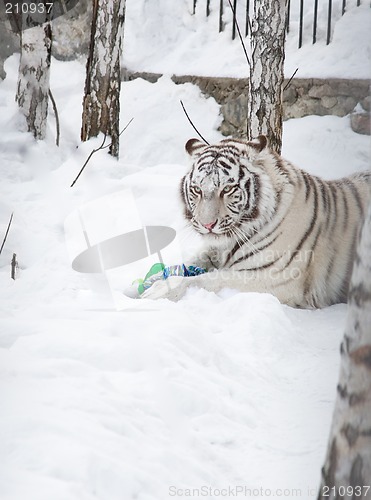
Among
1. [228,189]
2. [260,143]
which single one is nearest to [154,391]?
[228,189]

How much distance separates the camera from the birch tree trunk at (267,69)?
5527 millimetres

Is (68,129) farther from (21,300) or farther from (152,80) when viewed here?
(21,300)

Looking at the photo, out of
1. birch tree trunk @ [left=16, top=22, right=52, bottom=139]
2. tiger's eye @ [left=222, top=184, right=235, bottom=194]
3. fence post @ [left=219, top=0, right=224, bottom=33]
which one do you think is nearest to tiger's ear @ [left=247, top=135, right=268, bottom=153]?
tiger's eye @ [left=222, top=184, right=235, bottom=194]

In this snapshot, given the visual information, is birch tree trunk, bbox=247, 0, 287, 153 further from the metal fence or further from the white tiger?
the metal fence

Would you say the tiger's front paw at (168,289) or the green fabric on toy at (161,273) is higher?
the tiger's front paw at (168,289)

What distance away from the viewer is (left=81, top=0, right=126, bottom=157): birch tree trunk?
642 centimetres

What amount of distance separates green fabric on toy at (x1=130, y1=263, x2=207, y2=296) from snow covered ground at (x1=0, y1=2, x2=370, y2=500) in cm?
24

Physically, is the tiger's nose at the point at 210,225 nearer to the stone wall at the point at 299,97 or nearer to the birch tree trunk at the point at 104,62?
the birch tree trunk at the point at 104,62

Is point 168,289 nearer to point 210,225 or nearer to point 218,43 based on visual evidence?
point 210,225

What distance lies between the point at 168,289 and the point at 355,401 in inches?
102

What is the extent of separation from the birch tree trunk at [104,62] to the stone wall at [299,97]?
205 cm

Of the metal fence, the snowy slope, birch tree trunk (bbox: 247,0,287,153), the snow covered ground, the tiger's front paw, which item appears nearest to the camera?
the snow covered ground

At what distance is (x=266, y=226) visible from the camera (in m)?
4.07

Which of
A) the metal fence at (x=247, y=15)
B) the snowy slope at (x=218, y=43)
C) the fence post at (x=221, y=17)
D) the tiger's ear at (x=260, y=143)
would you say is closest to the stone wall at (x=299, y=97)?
the snowy slope at (x=218, y=43)
